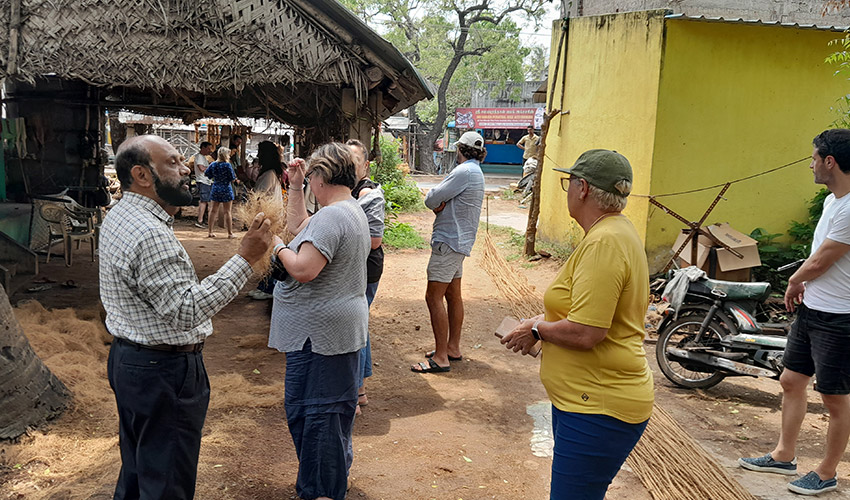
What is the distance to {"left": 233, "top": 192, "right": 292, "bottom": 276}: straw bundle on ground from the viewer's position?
5.57 metres

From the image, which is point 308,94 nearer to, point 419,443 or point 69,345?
point 69,345

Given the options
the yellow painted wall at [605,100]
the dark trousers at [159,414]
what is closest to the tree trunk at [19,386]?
the dark trousers at [159,414]

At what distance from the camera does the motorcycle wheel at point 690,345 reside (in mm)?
5309

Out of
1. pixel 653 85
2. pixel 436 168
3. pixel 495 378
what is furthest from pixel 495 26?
pixel 495 378

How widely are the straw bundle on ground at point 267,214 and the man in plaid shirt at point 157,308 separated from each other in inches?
107

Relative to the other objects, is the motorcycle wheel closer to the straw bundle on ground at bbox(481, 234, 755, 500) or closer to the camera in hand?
the straw bundle on ground at bbox(481, 234, 755, 500)

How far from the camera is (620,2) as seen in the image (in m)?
10.2

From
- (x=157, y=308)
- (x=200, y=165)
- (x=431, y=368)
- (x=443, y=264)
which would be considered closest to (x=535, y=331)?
(x=157, y=308)

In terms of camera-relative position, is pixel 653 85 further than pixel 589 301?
Yes

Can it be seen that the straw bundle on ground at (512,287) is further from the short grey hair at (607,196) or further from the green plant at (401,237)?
the short grey hair at (607,196)

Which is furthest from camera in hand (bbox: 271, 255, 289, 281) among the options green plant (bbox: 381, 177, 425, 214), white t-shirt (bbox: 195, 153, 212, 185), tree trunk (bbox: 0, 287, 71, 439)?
green plant (bbox: 381, 177, 425, 214)

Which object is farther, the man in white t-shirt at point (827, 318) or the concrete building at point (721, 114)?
the concrete building at point (721, 114)

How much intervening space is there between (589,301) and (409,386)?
328 cm

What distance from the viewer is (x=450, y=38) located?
2778 centimetres
